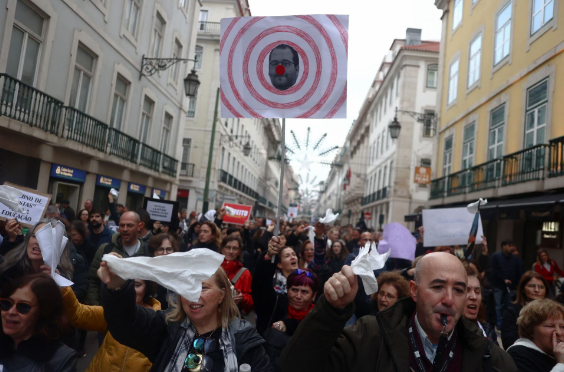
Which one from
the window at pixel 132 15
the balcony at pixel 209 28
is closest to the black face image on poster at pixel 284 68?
the window at pixel 132 15

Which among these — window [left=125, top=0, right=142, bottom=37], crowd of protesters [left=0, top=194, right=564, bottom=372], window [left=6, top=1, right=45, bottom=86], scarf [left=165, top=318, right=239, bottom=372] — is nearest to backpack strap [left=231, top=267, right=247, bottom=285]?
crowd of protesters [left=0, top=194, right=564, bottom=372]

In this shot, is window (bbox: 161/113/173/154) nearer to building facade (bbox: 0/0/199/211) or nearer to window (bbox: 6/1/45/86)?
building facade (bbox: 0/0/199/211)

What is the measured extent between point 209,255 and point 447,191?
815 inches

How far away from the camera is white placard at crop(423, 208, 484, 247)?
755cm

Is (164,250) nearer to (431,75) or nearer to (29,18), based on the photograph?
(29,18)

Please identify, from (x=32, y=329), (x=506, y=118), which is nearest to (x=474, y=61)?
(x=506, y=118)

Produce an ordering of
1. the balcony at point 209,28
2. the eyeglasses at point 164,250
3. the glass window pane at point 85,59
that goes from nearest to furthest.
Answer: the eyeglasses at point 164,250, the glass window pane at point 85,59, the balcony at point 209,28

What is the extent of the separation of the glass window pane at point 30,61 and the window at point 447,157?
1792 centimetres

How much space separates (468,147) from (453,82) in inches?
163

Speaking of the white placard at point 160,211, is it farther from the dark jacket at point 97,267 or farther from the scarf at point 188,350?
the scarf at point 188,350

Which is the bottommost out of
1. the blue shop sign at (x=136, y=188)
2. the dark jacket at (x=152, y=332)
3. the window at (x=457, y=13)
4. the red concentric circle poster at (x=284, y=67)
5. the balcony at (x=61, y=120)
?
the dark jacket at (x=152, y=332)

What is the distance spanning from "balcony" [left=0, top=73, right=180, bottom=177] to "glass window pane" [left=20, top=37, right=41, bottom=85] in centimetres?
43

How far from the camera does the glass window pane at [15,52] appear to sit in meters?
11.3

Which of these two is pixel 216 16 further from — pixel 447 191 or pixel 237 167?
pixel 447 191
